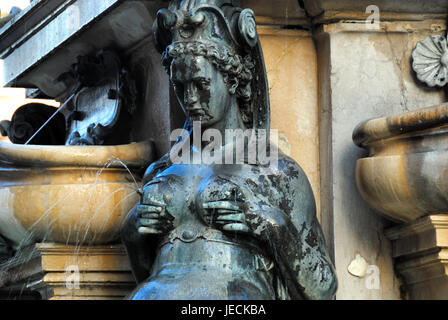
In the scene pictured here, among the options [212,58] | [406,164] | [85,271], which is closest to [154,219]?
[212,58]

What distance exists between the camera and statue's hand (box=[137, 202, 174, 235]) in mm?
5336

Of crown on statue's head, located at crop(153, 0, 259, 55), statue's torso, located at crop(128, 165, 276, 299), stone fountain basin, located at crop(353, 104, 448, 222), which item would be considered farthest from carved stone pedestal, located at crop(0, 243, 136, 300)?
stone fountain basin, located at crop(353, 104, 448, 222)

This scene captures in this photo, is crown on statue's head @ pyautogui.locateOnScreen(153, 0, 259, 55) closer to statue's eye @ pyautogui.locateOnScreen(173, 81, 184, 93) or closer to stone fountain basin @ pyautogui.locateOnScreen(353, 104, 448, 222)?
statue's eye @ pyautogui.locateOnScreen(173, 81, 184, 93)

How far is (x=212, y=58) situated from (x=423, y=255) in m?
1.40

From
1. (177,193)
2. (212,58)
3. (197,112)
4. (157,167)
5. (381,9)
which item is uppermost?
(381,9)

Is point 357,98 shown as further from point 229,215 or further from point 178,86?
point 229,215

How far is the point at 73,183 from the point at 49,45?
1.28 metres

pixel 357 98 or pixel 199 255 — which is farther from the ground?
pixel 357 98

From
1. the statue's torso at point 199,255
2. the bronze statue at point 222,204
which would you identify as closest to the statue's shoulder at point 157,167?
the bronze statue at point 222,204

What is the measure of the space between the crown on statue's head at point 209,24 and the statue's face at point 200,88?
4.8 inches

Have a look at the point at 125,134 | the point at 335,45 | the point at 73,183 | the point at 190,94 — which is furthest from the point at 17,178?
the point at 335,45

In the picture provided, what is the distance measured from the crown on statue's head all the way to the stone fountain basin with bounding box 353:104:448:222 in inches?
28.7

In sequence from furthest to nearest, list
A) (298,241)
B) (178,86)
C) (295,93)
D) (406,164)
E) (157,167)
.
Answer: (295,93)
(157,167)
(178,86)
(406,164)
(298,241)

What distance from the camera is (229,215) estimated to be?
17.1 ft
